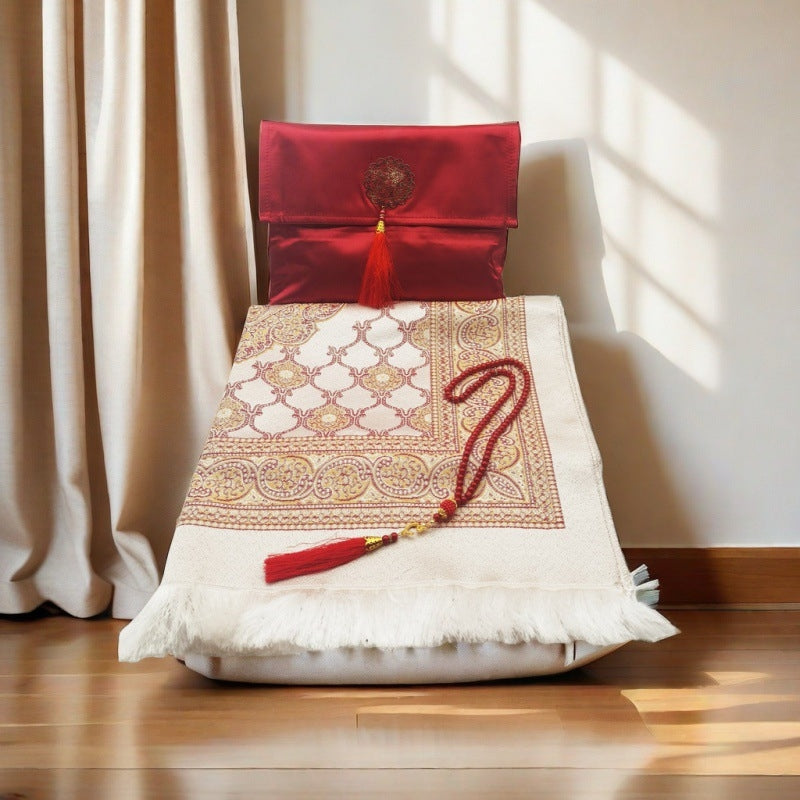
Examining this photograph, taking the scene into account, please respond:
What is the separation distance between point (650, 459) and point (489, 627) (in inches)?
31.8

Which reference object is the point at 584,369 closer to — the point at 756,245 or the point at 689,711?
the point at 756,245

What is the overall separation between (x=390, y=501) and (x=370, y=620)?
0.23 metres

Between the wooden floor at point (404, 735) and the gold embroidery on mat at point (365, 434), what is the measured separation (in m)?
0.26

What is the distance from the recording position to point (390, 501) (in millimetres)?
1408

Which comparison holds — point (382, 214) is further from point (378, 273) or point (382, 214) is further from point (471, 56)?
point (471, 56)

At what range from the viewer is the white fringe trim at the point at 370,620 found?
1206mm

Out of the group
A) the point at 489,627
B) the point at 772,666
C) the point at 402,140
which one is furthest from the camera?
the point at 402,140

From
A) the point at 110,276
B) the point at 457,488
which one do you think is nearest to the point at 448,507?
the point at 457,488

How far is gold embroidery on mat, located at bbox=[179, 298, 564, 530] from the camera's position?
1396mm

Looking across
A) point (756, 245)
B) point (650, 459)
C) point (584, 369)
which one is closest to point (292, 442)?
point (584, 369)

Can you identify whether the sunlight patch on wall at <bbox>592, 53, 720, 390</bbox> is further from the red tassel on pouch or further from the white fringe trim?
the white fringe trim

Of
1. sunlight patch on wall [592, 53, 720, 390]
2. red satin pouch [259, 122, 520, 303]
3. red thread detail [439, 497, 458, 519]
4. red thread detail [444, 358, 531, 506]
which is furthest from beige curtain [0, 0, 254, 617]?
sunlight patch on wall [592, 53, 720, 390]

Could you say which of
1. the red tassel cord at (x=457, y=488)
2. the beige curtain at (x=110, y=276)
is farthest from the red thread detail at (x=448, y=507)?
the beige curtain at (x=110, y=276)

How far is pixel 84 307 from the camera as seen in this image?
1.77 metres
